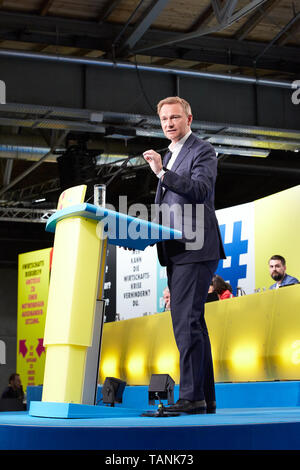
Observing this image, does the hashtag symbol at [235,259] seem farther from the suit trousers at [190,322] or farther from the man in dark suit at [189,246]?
the suit trousers at [190,322]

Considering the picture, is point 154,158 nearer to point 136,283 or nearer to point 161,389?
point 161,389

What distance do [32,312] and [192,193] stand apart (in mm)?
10550

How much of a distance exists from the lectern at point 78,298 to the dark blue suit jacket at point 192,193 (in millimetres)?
189

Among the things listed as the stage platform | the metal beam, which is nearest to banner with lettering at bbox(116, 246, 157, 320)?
the metal beam

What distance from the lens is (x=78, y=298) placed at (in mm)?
2475

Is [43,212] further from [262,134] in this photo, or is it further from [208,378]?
[208,378]

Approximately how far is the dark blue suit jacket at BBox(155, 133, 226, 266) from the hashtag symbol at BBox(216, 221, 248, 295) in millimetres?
6518

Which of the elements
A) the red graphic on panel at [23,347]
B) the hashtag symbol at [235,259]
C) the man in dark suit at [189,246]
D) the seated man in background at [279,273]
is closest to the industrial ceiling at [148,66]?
the hashtag symbol at [235,259]

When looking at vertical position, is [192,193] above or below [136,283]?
below

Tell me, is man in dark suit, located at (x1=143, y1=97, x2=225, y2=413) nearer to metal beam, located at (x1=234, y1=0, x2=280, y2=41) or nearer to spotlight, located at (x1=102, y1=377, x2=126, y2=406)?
spotlight, located at (x1=102, y1=377, x2=126, y2=406)

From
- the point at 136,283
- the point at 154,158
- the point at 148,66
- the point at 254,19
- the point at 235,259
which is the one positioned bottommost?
the point at 154,158

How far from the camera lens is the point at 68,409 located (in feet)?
7.70

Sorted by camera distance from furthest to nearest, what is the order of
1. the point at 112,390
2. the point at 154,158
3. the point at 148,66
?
the point at 148,66 → the point at 112,390 → the point at 154,158

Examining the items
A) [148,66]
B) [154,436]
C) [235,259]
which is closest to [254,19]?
[148,66]
